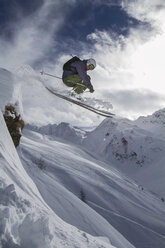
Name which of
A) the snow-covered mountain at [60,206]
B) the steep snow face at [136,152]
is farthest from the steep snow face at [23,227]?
the steep snow face at [136,152]

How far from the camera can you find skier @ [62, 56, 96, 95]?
24.0 feet

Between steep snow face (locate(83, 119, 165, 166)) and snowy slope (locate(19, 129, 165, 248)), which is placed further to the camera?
steep snow face (locate(83, 119, 165, 166))

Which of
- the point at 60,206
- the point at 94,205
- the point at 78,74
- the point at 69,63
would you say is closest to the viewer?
the point at 60,206

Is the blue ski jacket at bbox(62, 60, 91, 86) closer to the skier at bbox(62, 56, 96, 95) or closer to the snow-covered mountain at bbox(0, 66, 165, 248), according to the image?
the skier at bbox(62, 56, 96, 95)

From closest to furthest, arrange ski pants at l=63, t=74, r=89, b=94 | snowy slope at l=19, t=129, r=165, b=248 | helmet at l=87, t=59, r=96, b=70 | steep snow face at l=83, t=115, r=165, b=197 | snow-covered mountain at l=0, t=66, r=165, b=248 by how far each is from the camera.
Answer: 1. snow-covered mountain at l=0, t=66, r=165, b=248
2. snowy slope at l=19, t=129, r=165, b=248
3. helmet at l=87, t=59, r=96, b=70
4. ski pants at l=63, t=74, r=89, b=94
5. steep snow face at l=83, t=115, r=165, b=197

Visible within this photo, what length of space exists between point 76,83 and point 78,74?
19.7 inches

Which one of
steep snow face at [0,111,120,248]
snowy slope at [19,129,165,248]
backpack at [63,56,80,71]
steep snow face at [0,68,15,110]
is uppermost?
backpack at [63,56,80,71]

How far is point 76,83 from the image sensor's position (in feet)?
26.4

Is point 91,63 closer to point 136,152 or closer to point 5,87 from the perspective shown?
point 5,87

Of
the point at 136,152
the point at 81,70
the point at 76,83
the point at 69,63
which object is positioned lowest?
the point at 136,152

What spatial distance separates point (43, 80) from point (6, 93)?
4.82 m

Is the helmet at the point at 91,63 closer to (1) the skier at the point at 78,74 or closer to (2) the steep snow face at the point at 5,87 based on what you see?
(1) the skier at the point at 78,74

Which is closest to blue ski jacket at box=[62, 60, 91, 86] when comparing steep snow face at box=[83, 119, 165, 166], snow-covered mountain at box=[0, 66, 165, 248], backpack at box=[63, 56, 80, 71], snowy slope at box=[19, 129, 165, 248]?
backpack at box=[63, 56, 80, 71]

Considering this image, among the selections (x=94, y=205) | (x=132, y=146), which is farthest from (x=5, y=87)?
(x=132, y=146)
